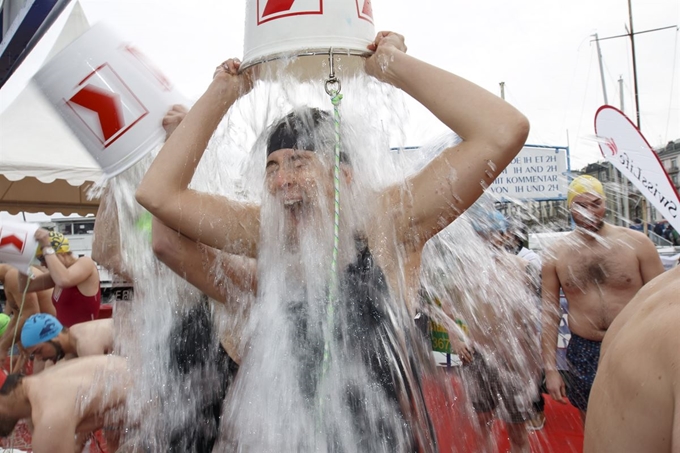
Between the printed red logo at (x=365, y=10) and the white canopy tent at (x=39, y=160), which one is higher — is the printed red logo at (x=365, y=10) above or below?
below

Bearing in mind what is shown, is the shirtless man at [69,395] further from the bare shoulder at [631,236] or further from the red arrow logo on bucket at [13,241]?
the bare shoulder at [631,236]

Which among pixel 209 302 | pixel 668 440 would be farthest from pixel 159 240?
pixel 668 440

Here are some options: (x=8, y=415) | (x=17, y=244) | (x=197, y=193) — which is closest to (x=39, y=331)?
(x=17, y=244)

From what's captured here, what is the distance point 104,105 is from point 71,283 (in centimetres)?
365

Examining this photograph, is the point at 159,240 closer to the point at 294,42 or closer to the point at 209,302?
the point at 209,302

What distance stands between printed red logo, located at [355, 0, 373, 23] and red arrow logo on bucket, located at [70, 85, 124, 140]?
3.02ft

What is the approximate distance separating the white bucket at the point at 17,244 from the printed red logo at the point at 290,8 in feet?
12.3

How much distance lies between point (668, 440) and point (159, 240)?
151cm

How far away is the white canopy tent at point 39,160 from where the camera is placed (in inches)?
271

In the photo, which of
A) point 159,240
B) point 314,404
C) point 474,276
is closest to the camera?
point 314,404

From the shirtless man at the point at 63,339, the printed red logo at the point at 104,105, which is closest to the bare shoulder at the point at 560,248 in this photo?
the printed red logo at the point at 104,105

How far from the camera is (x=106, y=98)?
1.78 meters

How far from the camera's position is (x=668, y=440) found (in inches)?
37.5

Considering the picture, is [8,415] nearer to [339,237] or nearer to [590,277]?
[339,237]
